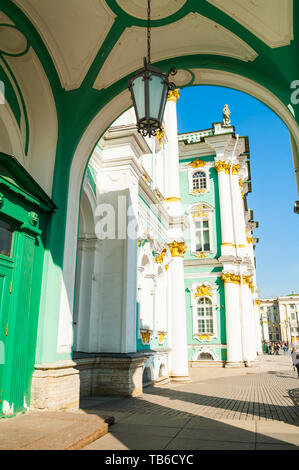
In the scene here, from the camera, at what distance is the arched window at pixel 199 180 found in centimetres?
2736

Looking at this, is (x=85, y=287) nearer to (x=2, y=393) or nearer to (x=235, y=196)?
(x=2, y=393)

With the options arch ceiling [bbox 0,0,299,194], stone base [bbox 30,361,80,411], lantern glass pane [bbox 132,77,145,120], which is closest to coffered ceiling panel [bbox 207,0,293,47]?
arch ceiling [bbox 0,0,299,194]

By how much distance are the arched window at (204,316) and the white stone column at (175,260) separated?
8.93m

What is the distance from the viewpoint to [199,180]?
2750 cm

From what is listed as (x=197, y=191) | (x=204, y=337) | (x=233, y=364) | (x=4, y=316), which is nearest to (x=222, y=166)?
(x=197, y=191)

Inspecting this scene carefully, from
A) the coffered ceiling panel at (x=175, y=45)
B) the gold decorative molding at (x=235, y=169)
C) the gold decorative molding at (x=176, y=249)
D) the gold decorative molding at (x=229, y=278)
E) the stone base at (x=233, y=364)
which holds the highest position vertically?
the gold decorative molding at (x=235, y=169)

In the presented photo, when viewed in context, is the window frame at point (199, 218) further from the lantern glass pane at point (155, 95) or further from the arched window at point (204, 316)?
the lantern glass pane at point (155, 95)

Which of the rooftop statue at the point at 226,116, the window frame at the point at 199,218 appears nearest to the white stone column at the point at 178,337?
the window frame at the point at 199,218

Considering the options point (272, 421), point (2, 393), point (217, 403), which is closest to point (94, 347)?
point (217, 403)

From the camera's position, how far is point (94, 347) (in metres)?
10.4

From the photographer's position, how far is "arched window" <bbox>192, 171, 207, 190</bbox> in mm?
27359

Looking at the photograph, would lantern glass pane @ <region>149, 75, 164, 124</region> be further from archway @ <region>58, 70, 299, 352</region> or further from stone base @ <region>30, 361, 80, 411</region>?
stone base @ <region>30, 361, 80, 411</region>

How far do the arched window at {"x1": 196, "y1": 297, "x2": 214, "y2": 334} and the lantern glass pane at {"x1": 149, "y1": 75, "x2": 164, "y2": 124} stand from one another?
824 inches
